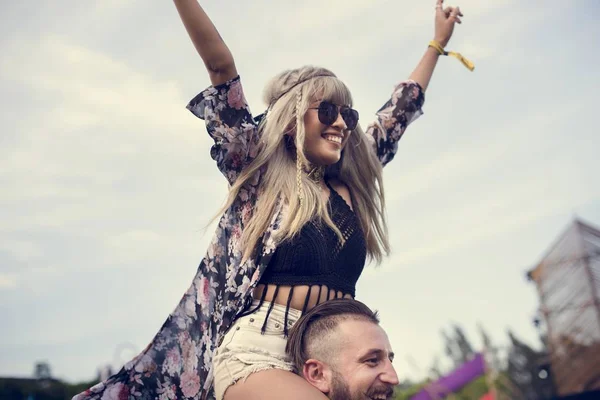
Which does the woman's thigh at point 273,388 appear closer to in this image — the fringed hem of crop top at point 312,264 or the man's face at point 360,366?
the man's face at point 360,366

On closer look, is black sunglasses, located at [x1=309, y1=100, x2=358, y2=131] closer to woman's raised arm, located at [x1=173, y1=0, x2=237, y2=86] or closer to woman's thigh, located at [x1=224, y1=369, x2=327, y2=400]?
woman's raised arm, located at [x1=173, y1=0, x2=237, y2=86]

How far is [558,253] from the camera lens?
1587 centimetres

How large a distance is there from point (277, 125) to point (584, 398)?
7.23m

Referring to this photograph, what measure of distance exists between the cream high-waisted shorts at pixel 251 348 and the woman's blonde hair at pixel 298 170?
1.10 ft

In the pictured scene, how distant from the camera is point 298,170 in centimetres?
335

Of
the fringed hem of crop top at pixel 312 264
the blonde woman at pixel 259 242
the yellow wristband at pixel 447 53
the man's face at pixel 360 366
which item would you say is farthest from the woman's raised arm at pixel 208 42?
the yellow wristband at pixel 447 53

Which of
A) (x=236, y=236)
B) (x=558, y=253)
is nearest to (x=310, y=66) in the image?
(x=236, y=236)

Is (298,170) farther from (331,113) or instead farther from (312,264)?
(312,264)

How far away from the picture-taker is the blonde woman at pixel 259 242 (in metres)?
2.94

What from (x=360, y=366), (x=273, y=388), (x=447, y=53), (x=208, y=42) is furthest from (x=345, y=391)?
(x=447, y=53)

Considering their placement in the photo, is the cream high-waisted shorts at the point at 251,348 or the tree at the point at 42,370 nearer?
the cream high-waisted shorts at the point at 251,348

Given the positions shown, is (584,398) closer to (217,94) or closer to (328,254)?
(328,254)

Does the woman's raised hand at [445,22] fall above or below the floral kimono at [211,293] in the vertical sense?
above

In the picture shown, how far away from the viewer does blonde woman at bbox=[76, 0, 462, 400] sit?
294 cm
